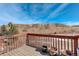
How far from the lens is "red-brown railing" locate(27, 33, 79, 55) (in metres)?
1.71

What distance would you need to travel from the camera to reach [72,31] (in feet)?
5.63

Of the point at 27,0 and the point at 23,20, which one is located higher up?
Answer: the point at 27,0

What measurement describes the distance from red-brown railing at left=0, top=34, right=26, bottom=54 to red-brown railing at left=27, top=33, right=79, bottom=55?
0.07 m

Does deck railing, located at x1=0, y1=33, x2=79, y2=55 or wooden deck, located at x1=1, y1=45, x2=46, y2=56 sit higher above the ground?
deck railing, located at x1=0, y1=33, x2=79, y2=55

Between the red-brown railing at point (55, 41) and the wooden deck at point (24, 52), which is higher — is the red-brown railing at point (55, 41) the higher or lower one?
the higher one

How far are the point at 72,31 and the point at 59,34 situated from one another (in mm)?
132

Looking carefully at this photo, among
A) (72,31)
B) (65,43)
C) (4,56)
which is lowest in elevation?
(4,56)

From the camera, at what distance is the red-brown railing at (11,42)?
1.74 metres

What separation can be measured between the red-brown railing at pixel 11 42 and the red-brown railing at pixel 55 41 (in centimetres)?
7

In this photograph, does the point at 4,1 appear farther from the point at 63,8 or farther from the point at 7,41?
the point at 63,8

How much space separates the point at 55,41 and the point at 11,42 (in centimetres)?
44

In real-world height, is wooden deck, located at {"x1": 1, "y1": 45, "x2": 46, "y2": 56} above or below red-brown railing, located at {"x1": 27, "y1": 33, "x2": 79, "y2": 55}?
below

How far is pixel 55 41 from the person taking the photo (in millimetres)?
1732

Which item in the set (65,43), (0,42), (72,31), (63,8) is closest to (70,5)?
(63,8)
